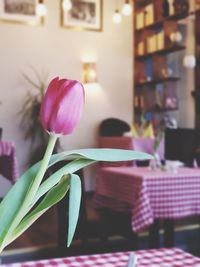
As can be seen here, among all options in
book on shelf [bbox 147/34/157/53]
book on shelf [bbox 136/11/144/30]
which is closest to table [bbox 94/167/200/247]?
book on shelf [bbox 147/34/157/53]

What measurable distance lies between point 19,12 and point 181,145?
12.3 feet

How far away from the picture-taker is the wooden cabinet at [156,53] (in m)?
6.76

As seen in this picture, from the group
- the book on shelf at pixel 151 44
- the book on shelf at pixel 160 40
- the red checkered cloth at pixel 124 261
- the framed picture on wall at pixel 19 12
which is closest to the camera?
the red checkered cloth at pixel 124 261

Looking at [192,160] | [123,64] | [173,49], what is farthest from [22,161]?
[192,160]

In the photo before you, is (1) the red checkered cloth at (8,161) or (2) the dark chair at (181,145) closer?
(2) the dark chair at (181,145)

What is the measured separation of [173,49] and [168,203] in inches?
152

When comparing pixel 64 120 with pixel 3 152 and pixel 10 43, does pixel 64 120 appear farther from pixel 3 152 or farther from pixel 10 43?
pixel 10 43

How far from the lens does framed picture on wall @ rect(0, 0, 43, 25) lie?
6.48m

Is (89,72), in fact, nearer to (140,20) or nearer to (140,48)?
(140,48)

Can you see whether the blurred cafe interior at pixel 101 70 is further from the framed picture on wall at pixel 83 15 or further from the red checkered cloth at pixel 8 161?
the red checkered cloth at pixel 8 161

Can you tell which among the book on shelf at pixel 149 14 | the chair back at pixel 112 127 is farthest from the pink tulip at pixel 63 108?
the book on shelf at pixel 149 14

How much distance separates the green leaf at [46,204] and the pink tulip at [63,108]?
11 centimetres

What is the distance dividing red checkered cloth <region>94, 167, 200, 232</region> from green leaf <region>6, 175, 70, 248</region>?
2.53 meters

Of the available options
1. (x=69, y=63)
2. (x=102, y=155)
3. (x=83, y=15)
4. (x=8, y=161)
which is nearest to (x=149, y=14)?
(x=83, y=15)
